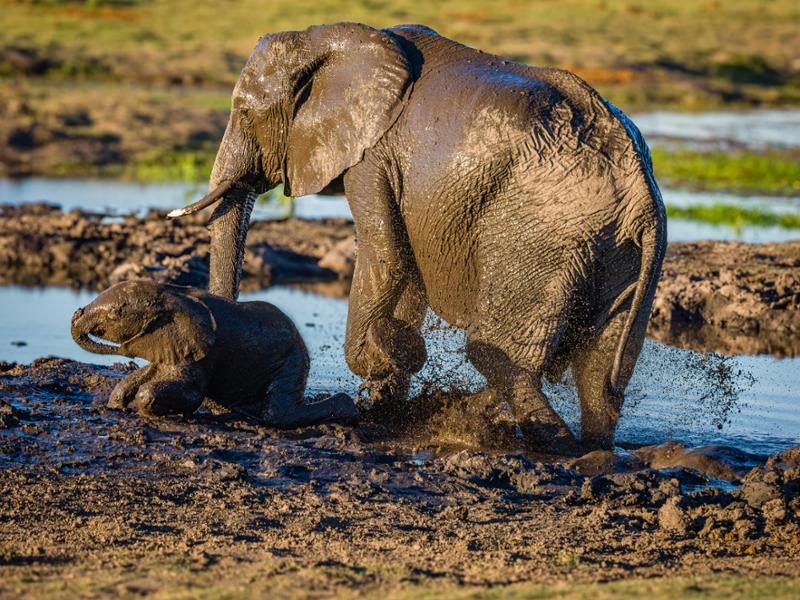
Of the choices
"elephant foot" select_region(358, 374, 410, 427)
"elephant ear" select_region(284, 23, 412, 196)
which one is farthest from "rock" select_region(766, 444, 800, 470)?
"elephant ear" select_region(284, 23, 412, 196)

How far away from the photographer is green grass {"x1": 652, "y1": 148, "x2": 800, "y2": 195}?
19.2 m

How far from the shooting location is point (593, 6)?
129ft

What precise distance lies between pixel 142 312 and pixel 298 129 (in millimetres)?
1577

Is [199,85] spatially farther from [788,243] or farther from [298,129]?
[298,129]

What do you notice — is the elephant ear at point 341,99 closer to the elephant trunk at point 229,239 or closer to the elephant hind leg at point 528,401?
the elephant trunk at point 229,239

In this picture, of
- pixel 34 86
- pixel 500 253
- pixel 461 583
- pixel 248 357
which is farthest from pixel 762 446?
pixel 34 86

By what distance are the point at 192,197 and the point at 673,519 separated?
1198 cm

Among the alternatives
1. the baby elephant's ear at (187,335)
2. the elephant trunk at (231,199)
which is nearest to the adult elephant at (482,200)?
the elephant trunk at (231,199)

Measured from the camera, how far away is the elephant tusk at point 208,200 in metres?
8.09

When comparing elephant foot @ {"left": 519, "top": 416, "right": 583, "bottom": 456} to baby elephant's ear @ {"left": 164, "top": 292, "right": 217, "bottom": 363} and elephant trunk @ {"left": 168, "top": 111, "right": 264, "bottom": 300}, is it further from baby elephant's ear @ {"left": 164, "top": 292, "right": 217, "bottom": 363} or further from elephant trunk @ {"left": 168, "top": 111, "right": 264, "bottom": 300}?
elephant trunk @ {"left": 168, "top": 111, "right": 264, "bottom": 300}

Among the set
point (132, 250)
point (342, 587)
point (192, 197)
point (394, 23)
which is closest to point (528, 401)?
point (342, 587)

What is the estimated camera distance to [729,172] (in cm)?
2008

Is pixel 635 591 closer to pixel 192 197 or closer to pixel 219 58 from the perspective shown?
pixel 192 197

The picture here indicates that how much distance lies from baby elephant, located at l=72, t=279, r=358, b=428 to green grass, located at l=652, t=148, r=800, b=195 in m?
12.7
